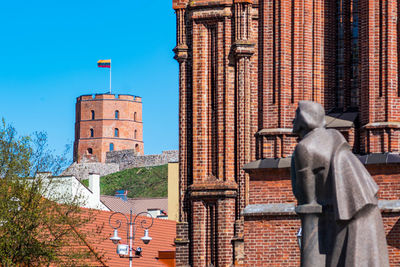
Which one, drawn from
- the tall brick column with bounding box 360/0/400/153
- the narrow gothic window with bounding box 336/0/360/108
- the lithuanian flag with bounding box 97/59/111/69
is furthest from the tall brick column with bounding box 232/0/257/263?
the lithuanian flag with bounding box 97/59/111/69

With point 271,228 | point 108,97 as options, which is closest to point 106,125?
point 108,97

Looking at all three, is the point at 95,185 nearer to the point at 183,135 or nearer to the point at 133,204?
the point at 133,204

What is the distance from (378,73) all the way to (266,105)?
2.35 metres

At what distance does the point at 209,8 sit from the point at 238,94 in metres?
2.02

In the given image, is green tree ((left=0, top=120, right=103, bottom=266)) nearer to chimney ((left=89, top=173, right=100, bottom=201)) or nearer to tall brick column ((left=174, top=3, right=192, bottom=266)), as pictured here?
tall brick column ((left=174, top=3, right=192, bottom=266))

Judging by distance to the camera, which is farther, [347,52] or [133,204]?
[133,204]

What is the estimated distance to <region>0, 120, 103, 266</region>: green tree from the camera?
31.2 meters

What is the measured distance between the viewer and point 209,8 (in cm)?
2236

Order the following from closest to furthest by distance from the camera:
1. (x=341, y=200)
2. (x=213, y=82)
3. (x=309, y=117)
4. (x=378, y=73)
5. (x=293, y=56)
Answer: (x=341, y=200) → (x=309, y=117) → (x=378, y=73) → (x=293, y=56) → (x=213, y=82)

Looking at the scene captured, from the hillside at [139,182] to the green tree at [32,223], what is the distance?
66129 millimetres

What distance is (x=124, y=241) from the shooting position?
39.5 m

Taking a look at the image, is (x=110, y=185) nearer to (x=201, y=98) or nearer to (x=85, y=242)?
(x=85, y=242)

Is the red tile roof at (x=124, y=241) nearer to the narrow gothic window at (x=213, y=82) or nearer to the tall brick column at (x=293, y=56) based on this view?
the narrow gothic window at (x=213, y=82)

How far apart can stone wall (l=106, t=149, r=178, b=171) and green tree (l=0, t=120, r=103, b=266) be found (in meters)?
87.9
